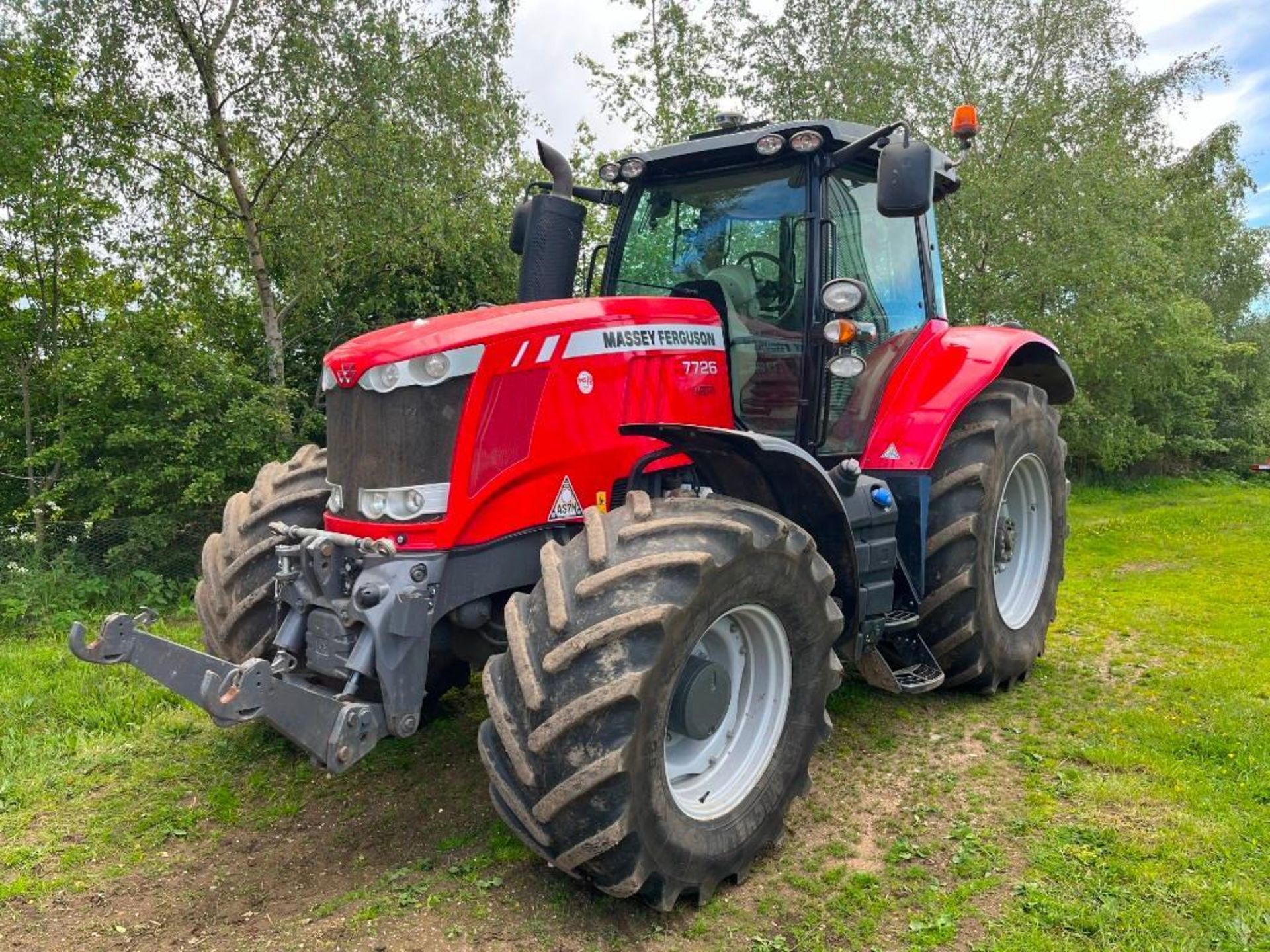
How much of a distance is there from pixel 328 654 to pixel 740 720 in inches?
52.6

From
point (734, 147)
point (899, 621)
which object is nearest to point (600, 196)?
point (734, 147)

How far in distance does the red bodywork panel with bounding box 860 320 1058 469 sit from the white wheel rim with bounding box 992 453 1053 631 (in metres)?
0.75

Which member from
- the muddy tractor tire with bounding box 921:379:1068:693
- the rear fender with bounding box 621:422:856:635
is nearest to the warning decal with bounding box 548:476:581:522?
the rear fender with bounding box 621:422:856:635

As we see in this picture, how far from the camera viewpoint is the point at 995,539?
422 centimetres

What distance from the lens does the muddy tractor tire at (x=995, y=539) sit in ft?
12.6

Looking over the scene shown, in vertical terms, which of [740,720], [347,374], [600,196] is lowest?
[740,720]

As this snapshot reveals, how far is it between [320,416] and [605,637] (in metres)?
6.27

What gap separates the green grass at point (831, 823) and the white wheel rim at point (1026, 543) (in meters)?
0.42

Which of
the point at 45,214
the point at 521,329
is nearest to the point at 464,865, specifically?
the point at 521,329

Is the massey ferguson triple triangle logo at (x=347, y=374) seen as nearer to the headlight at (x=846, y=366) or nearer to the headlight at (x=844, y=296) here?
the headlight at (x=844, y=296)

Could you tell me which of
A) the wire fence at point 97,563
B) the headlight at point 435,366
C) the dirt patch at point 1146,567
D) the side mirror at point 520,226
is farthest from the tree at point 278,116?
the dirt patch at point 1146,567

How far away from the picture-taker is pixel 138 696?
430 centimetres

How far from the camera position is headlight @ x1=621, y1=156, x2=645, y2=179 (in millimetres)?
3840

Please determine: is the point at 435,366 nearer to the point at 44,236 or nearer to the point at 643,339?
the point at 643,339
